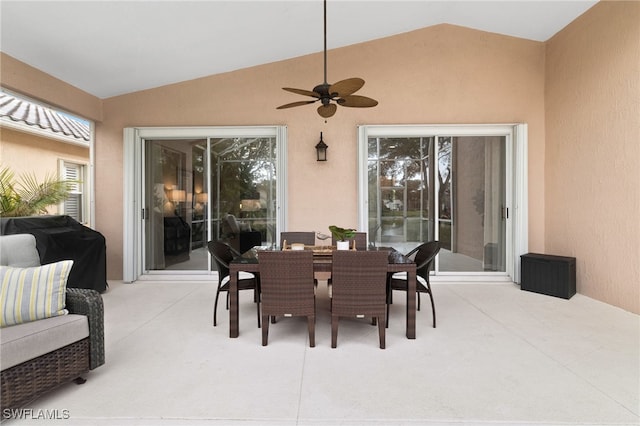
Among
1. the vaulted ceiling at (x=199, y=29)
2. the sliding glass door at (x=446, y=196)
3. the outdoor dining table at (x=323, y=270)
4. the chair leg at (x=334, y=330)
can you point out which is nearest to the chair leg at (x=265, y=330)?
the outdoor dining table at (x=323, y=270)

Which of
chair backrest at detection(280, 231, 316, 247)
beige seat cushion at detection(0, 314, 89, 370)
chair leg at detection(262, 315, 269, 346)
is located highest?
chair backrest at detection(280, 231, 316, 247)

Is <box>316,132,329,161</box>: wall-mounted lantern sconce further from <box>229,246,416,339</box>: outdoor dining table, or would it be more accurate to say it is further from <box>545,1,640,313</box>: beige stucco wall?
<box>545,1,640,313</box>: beige stucco wall

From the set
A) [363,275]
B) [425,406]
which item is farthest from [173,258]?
[425,406]

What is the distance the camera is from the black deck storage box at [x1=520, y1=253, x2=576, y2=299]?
4090 mm

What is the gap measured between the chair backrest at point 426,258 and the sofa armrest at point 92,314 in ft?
8.83

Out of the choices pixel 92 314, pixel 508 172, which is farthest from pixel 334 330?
pixel 508 172

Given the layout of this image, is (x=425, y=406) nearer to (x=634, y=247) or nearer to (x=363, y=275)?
(x=363, y=275)

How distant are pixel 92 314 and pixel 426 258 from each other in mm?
2945

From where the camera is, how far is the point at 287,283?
261 centimetres

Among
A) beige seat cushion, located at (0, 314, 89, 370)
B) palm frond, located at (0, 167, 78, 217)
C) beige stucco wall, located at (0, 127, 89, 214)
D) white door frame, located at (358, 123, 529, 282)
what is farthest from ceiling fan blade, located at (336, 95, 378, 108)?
beige stucco wall, located at (0, 127, 89, 214)

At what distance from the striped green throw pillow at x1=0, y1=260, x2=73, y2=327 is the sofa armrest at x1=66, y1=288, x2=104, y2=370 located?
7 cm

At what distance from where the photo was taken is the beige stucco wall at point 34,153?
4883 millimetres

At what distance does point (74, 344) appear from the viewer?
2.03 meters

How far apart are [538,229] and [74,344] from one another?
230 inches
